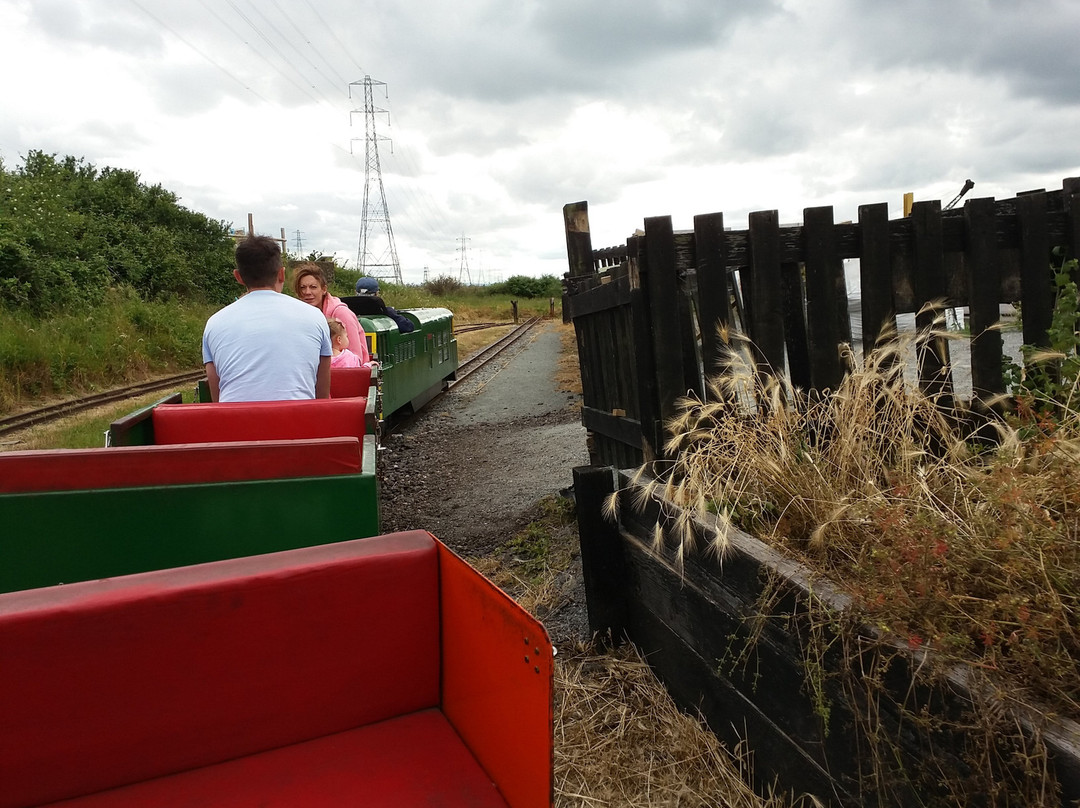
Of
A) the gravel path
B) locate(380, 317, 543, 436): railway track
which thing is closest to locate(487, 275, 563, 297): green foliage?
locate(380, 317, 543, 436): railway track

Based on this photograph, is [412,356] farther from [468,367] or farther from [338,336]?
[468,367]

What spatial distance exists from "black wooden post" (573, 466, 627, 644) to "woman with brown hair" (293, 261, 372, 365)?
414cm

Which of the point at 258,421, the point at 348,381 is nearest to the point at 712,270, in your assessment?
the point at 258,421

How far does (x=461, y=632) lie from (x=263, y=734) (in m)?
0.57

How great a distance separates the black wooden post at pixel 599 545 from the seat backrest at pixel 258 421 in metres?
1.49

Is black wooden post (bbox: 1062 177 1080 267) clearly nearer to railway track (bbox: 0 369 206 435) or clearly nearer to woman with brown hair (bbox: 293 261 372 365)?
woman with brown hair (bbox: 293 261 372 365)

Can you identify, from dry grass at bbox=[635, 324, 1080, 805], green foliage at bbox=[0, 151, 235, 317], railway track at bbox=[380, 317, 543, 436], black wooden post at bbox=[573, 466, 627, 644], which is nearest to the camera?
dry grass at bbox=[635, 324, 1080, 805]

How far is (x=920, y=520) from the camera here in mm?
1974

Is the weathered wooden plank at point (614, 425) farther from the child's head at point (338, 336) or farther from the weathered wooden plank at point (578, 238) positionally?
the child's head at point (338, 336)

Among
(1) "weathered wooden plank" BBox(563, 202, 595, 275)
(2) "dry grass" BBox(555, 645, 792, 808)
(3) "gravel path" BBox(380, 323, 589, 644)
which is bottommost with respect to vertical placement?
(2) "dry grass" BBox(555, 645, 792, 808)

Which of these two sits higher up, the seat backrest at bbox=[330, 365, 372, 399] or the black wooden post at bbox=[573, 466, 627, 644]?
the seat backrest at bbox=[330, 365, 372, 399]

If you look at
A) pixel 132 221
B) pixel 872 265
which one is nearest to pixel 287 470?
pixel 872 265

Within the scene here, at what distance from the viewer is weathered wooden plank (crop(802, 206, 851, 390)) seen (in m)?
3.42

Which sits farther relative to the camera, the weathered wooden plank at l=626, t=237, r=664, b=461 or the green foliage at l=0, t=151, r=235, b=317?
the green foliage at l=0, t=151, r=235, b=317
